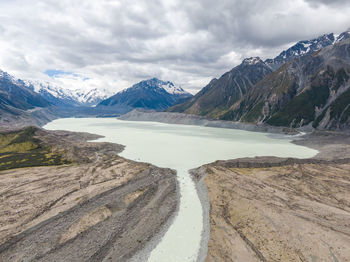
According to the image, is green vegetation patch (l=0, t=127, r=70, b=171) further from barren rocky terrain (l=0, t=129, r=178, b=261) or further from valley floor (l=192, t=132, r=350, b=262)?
valley floor (l=192, t=132, r=350, b=262)

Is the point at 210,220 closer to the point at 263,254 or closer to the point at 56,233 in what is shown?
the point at 263,254

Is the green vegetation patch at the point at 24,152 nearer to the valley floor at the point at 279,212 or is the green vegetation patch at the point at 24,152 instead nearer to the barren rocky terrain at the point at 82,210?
the barren rocky terrain at the point at 82,210

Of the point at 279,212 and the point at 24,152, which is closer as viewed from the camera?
the point at 279,212

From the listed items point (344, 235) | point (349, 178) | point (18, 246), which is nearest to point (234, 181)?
point (344, 235)

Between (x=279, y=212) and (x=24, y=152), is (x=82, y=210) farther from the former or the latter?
(x=24, y=152)

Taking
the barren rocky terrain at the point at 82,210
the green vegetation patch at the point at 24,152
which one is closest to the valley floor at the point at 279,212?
the barren rocky terrain at the point at 82,210

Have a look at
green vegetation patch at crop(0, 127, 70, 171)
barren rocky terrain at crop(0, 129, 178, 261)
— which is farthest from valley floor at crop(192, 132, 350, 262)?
green vegetation patch at crop(0, 127, 70, 171)

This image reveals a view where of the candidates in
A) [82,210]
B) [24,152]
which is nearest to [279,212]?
[82,210]
